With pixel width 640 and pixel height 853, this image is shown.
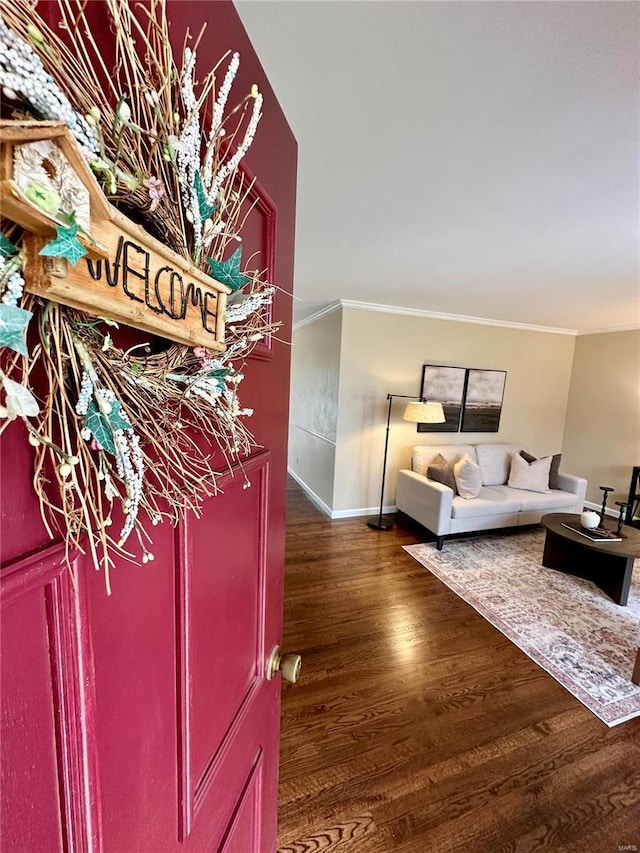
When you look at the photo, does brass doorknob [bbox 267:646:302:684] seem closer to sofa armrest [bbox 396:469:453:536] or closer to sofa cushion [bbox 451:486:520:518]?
sofa armrest [bbox 396:469:453:536]

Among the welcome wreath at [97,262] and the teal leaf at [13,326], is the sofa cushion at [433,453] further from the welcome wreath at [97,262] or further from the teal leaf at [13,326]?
the teal leaf at [13,326]

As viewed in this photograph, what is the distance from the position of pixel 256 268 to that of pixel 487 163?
1328mm

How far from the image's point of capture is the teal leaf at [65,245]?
0.25 meters

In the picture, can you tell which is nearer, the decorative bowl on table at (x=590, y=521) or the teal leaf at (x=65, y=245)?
the teal leaf at (x=65, y=245)

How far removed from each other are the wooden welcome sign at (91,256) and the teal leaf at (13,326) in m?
0.02

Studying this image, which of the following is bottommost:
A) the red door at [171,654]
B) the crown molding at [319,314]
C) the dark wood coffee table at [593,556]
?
the dark wood coffee table at [593,556]

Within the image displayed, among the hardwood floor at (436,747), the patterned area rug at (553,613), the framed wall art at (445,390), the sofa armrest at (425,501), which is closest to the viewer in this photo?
the hardwood floor at (436,747)

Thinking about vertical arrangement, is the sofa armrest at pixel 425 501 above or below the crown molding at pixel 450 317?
below

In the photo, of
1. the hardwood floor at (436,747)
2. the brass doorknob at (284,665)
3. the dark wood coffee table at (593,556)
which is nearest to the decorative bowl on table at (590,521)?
the dark wood coffee table at (593,556)

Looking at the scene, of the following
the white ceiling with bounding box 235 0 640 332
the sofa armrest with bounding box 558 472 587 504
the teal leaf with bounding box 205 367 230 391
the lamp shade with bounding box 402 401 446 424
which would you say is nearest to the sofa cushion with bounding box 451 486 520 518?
the sofa armrest with bounding box 558 472 587 504

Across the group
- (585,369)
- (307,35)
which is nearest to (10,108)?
(307,35)

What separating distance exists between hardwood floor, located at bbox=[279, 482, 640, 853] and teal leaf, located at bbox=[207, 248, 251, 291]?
1.88 meters

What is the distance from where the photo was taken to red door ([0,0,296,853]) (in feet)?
0.98

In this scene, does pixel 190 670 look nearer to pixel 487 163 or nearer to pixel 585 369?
pixel 487 163
